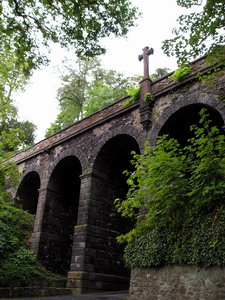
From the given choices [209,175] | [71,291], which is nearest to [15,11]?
[209,175]

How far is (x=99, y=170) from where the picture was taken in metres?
12.3

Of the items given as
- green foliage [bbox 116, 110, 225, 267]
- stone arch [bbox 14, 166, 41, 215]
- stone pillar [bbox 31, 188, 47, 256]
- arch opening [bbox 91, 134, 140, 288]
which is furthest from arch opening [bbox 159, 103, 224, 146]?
stone arch [bbox 14, 166, 41, 215]

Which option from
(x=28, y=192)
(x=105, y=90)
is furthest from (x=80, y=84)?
(x=28, y=192)

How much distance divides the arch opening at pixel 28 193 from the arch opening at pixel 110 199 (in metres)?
5.39

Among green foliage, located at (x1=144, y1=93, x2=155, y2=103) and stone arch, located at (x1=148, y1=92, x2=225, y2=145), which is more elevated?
green foliage, located at (x1=144, y1=93, x2=155, y2=103)

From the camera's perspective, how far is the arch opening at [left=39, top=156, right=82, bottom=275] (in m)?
13.4

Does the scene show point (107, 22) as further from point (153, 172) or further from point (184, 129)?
point (184, 129)

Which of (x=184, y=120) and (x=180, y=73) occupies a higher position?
(x=180, y=73)

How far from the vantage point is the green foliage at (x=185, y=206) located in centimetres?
631

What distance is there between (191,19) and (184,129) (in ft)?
15.2

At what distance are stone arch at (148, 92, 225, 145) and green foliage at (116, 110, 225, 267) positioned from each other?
2189 mm

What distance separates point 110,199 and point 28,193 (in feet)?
21.3

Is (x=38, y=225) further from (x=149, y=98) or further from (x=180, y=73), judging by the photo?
(x=180, y=73)

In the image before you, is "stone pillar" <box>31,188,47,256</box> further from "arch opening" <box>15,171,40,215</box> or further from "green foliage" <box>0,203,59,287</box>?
"arch opening" <box>15,171,40,215</box>
